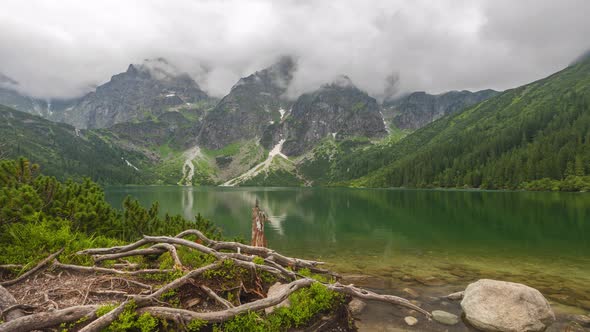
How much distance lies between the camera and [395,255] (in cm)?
2889

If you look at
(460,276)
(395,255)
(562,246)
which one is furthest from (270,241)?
(562,246)

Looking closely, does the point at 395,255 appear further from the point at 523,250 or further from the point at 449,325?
the point at 449,325

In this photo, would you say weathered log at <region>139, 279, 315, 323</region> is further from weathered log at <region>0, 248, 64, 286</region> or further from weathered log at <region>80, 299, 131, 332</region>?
weathered log at <region>0, 248, 64, 286</region>

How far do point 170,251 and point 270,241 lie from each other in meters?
27.7

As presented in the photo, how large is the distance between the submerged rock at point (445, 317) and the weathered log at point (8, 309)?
1479 centimetres

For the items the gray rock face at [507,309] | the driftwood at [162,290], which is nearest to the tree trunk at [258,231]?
the driftwood at [162,290]

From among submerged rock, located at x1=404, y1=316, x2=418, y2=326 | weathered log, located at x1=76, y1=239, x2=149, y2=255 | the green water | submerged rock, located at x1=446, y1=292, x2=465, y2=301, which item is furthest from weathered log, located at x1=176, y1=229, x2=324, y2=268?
the green water

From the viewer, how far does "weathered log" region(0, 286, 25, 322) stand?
692 cm

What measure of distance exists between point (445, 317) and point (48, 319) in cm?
1458

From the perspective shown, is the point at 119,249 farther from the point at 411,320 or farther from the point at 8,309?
the point at 411,320

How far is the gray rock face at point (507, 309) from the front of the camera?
12117 mm

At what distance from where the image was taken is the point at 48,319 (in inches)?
267

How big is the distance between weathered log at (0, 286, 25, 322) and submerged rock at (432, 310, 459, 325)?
14.8 metres

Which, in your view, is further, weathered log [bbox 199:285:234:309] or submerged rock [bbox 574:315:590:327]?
submerged rock [bbox 574:315:590:327]
